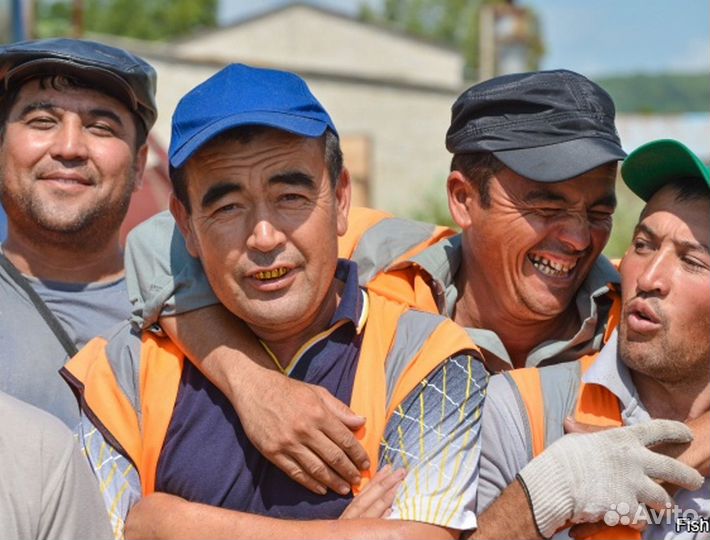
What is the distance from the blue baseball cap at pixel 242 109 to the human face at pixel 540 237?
0.62 meters

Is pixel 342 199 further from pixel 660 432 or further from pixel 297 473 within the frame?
pixel 660 432

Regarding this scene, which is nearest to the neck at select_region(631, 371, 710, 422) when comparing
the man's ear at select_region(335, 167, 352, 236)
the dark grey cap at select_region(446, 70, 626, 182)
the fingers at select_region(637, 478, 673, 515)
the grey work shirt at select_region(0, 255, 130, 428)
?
the fingers at select_region(637, 478, 673, 515)

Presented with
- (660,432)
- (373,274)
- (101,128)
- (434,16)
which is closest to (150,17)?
(434,16)

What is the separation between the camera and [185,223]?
290cm

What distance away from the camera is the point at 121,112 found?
12.6 feet

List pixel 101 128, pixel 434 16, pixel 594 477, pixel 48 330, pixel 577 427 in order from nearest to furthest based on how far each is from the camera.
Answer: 1. pixel 594 477
2. pixel 577 427
3. pixel 48 330
4. pixel 101 128
5. pixel 434 16

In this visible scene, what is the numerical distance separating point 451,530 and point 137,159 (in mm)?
2027

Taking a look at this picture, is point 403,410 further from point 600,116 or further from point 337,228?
point 600,116

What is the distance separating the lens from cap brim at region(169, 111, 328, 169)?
2654 millimetres

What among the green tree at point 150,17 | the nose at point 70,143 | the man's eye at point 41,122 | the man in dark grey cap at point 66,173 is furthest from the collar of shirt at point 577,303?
the green tree at point 150,17

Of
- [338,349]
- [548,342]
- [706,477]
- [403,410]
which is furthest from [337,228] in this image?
[706,477]

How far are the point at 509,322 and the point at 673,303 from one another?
22.6 inches

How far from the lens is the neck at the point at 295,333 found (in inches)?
112

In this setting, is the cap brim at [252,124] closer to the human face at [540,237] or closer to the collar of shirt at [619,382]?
the human face at [540,237]
